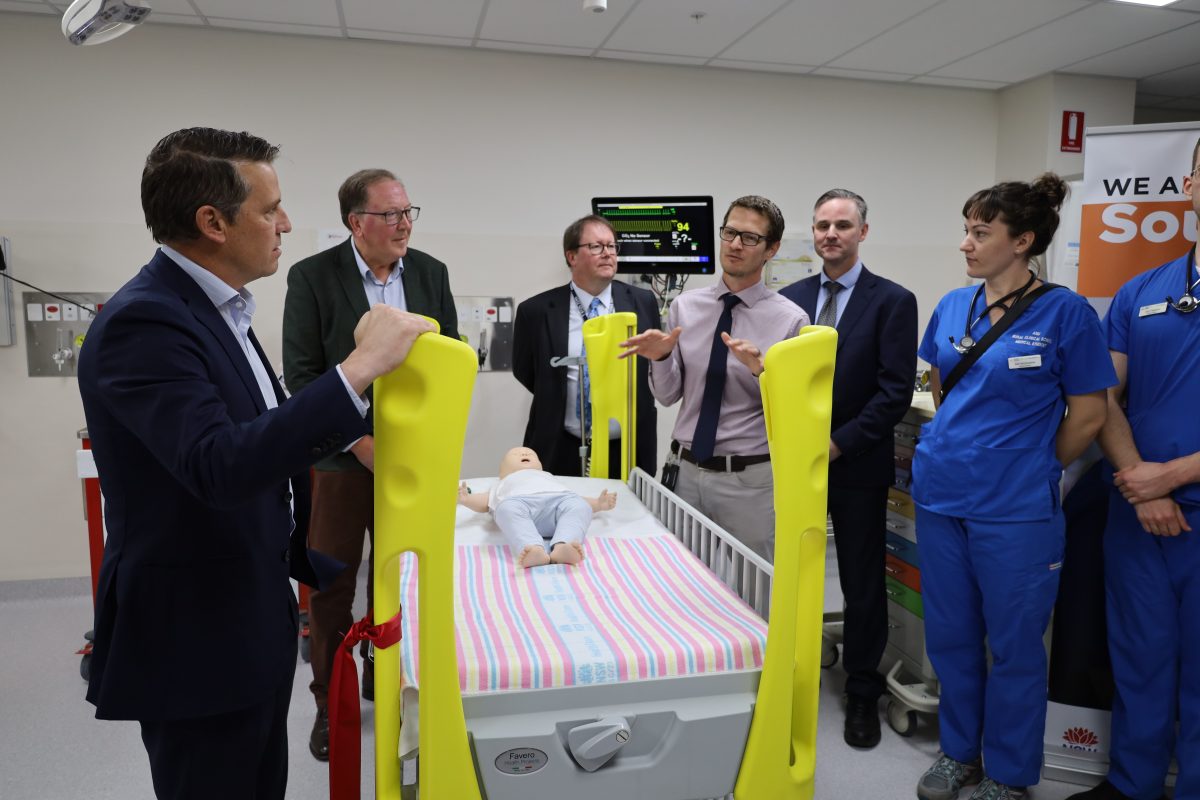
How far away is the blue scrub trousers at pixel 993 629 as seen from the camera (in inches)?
82.7

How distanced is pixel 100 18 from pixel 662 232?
2.67 meters

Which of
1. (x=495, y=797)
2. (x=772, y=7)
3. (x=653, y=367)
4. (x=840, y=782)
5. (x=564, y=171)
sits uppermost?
(x=772, y=7)

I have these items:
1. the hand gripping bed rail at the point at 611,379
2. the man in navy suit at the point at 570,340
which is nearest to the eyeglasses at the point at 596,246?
the man in navy suit at the point at 570,340

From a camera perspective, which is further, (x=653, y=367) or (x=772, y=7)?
(x=772, y=7)

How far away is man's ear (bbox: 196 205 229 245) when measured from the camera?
1190 millimetres

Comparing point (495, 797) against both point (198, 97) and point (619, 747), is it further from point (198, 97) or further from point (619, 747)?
point (198, 97)

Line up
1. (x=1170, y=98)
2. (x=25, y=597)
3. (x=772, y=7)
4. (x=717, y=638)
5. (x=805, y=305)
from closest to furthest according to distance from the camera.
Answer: (x=717, y=638)
(x=805, y=305)
(x=772, y=7)
(x=25, y=597)
(x=1170, y=98)

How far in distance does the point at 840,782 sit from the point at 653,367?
54.5 inches

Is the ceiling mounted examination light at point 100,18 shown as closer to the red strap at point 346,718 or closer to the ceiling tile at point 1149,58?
the red strap at point 346,718

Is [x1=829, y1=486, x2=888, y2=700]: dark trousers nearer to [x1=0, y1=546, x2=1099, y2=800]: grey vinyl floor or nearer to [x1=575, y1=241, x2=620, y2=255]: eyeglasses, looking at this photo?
[x1=0, y1=546, x2=1099, y2=800]: grey vinyl floor

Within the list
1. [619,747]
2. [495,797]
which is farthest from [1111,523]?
[495,797]

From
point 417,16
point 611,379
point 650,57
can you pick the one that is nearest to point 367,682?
point 611,379

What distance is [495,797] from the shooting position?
1341 mm

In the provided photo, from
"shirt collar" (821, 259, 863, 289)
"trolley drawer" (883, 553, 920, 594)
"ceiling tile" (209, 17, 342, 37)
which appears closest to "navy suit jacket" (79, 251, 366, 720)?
"shirt collar" (821, 259, 863, 289)
